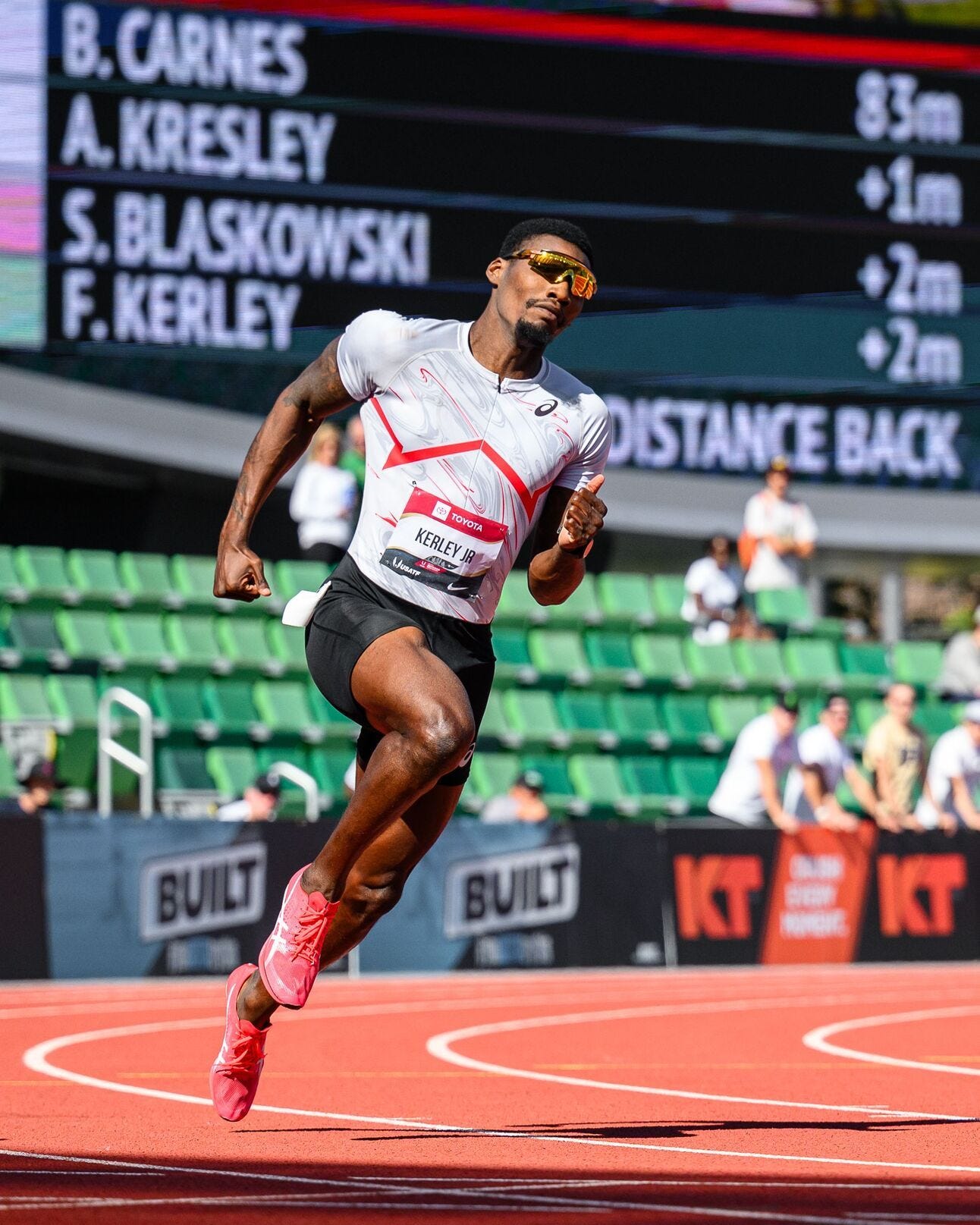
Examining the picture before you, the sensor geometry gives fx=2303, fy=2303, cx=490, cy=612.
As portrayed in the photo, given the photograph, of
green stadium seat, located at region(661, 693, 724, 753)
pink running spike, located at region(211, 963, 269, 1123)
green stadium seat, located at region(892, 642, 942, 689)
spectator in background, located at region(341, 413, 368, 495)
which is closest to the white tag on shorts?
pink running spike, located at region(211, 963, 269, 1123)

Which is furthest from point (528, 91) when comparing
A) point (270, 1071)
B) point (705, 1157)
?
point (705, 1157)

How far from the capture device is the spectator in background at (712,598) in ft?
63.0

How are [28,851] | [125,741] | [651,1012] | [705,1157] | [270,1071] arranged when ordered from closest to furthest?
[705,1157]
[270,1071]
[651,1012]
[28,851]
[125,741]

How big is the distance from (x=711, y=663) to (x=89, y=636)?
5.36 m

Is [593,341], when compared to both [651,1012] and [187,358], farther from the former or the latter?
[651,1012]

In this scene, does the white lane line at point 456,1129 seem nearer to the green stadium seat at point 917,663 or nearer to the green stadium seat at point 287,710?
the green stadium seat at point 287,710

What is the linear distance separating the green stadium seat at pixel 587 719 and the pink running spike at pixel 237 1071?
1224 cm

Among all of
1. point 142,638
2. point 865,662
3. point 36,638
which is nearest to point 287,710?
point 142,638

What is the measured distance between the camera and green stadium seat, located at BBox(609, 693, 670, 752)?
60.6 ft

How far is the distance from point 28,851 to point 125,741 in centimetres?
314

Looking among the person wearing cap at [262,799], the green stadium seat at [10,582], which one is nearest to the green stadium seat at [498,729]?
the person wearing cap at [262,799]

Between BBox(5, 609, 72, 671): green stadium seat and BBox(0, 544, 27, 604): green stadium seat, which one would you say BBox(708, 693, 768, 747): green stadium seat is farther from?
BBox(0, 544, 27, 604): green stadium seat

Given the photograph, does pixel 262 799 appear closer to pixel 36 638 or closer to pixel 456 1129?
pixel 36 638

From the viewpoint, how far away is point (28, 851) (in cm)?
1330
